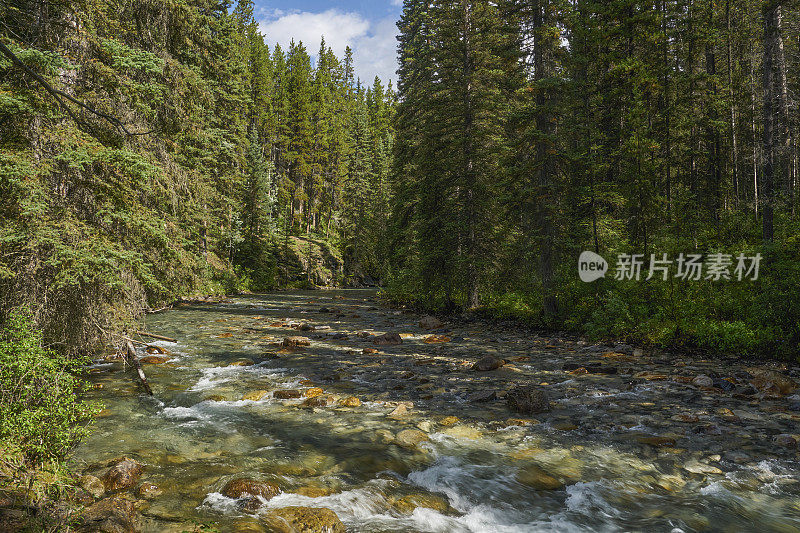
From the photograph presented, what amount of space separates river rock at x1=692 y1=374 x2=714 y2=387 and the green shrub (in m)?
10.6

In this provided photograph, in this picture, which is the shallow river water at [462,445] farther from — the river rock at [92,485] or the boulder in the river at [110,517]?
the river rock at [92,485]

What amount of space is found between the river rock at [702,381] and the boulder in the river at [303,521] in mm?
8174

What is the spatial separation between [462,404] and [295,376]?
4458 millimetres

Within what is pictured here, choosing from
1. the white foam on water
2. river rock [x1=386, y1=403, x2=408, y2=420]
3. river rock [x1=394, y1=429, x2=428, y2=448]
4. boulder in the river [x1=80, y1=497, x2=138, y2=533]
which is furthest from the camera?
the white foam on water

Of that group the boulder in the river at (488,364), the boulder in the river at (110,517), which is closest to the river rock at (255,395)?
the boulder in the river at (110,517)

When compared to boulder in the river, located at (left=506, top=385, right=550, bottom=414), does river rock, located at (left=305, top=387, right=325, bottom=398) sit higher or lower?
lower

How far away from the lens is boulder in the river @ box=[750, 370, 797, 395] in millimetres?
Result: 7941

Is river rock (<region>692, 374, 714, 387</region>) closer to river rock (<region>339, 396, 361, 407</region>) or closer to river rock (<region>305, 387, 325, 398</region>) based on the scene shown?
river rock (<region>339, 396, 361, 407</region>)

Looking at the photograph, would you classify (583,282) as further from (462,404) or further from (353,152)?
(353,152)

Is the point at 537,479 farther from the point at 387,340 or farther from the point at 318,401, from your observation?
the point at 387,340

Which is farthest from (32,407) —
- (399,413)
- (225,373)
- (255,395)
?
(225,373)

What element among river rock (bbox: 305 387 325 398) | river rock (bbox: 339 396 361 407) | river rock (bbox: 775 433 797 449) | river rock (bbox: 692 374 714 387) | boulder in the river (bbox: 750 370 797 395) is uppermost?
boulder in the river (bbox: 750 370 797 395)

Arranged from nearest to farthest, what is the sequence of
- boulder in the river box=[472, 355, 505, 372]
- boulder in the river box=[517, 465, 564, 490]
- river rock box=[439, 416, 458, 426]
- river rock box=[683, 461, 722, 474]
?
1. boulder in the river box=[517, 465, 564, 490]
2. river rock box=[683, 461, 722, 474]
3. river rock box=[439, 416, 458, 426]
4. boulder in the river box=[472, 355, 505, 372]

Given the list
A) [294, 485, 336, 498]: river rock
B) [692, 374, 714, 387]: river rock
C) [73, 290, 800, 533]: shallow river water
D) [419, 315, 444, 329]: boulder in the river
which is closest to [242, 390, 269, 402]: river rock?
[73, 290, 800, 533]: shallow river water
